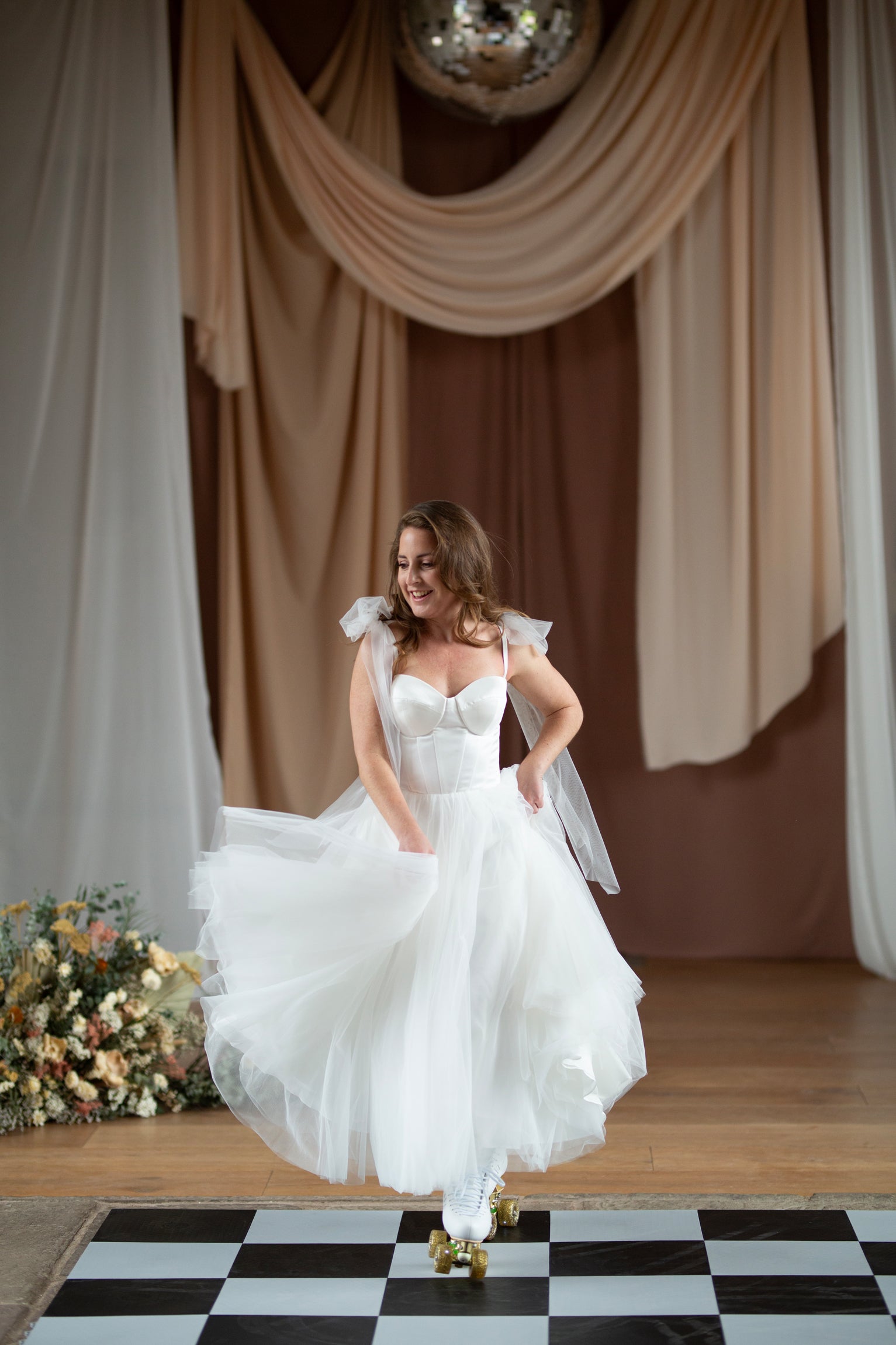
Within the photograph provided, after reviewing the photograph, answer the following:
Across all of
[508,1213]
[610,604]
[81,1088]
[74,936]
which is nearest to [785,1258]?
[508,1213]

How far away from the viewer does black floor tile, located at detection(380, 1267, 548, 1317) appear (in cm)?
211

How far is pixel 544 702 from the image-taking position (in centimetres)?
248

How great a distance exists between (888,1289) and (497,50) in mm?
3284

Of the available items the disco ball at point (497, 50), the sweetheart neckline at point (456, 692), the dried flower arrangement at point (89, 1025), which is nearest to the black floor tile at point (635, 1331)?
the sweetheart neckline at point (456, 692)

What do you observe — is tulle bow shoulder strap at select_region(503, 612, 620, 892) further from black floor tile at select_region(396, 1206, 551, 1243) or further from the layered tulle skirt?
black floor tile at select_region(396, 1206, 551, 1243)

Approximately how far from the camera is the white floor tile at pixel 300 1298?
212cm

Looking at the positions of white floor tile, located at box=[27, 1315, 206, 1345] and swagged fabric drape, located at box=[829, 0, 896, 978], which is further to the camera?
swagged fabric drape, located at box=[829, 0, 896, 978]

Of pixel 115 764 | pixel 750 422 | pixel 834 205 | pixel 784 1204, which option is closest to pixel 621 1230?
pixel 784 1204

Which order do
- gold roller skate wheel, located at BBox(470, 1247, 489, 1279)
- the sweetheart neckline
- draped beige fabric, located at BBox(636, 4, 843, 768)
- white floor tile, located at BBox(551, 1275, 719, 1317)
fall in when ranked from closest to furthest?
white floor tile, located at BBox(551, 1275, 719, 1317), gold roller skate wheel, located at BBox(470, 1247, 489, 1279), the sweetheart neckline, draped beige fabric, located at BBox(636, 4, 843, 768)

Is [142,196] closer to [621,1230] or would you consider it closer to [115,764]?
[115,764]

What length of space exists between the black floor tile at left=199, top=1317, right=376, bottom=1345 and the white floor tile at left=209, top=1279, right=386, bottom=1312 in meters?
0.01

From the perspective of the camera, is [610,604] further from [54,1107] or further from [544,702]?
[54,1107]

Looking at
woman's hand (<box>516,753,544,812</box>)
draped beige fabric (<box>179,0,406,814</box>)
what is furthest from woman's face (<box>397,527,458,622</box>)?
draped beige fabric (<box>179,0,406,814</box>)

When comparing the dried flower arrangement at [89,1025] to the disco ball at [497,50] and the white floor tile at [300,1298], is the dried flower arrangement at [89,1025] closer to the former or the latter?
the white floor tile at [300,1298]
